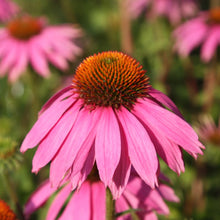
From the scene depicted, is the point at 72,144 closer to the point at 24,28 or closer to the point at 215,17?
the point at 24,28

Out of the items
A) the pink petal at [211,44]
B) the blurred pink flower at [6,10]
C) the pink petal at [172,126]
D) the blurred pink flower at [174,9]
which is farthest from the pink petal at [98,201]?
the blurred pink flower at [174,9]

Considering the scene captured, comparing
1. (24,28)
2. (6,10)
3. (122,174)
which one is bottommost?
(122,174)

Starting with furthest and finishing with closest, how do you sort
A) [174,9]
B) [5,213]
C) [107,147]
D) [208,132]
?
1. [174,9]
2. [208,132]
3. [5,213]
4. [107,147]

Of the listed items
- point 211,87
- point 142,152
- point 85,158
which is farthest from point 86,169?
point 211,87

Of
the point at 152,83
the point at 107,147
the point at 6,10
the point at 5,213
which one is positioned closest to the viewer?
the point at 107,147

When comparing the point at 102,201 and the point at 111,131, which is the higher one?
the point at 111,131

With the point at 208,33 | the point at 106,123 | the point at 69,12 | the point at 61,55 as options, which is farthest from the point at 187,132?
the point at 69,12

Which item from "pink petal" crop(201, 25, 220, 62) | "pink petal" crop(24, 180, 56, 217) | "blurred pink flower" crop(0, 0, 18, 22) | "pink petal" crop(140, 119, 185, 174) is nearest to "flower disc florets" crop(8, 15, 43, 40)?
"blurred pink flower" crop(0, 0, 18, 22)
